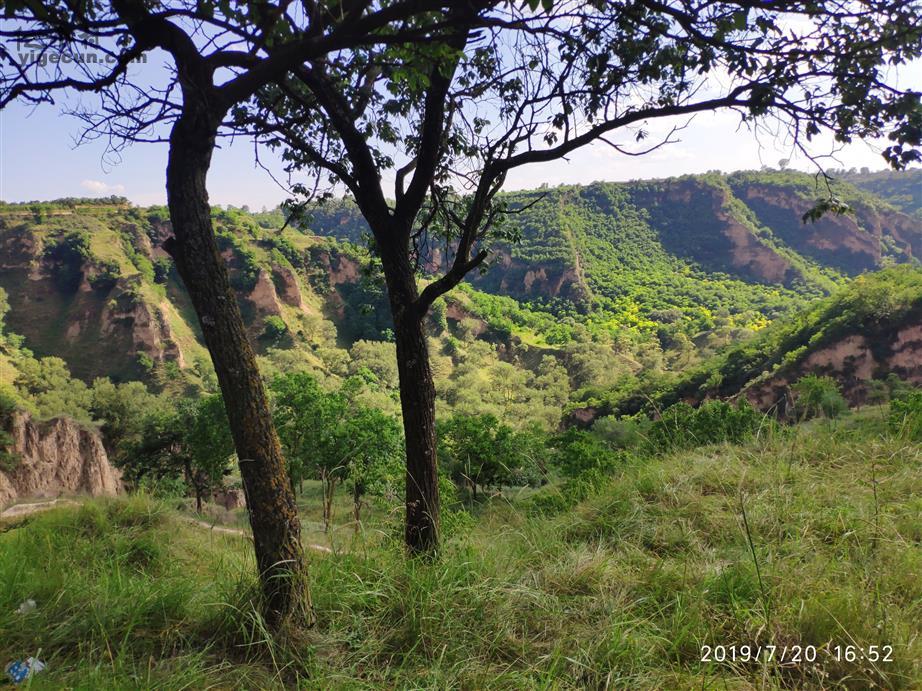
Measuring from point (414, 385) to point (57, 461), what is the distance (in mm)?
26980

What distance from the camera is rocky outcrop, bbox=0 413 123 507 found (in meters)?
20.6

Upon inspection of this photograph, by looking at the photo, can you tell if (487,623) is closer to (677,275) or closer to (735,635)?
(735,635)

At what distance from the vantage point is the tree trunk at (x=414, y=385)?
359 cm

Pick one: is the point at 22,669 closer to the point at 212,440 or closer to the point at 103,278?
the point at 212,440

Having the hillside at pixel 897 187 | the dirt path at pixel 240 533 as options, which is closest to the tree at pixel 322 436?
the dirt path at pixel 240 533

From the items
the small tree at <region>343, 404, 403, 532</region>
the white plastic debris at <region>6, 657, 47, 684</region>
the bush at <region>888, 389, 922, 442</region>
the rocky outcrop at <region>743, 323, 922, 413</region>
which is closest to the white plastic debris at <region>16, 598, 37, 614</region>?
the white plastic debris at <region>6, 657, 47, 684</region>

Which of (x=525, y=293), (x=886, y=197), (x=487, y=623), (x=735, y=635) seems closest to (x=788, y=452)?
(x=735, y=635)

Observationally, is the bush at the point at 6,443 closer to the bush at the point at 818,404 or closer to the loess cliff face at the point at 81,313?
the bush at the point at 818,404

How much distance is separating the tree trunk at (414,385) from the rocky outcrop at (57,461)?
21.7 m

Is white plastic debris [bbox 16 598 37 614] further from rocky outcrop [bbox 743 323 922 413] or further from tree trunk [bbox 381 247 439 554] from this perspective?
rocky outcrop [bbox 743 323 922 413]

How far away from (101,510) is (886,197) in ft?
450

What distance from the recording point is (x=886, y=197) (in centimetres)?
10300

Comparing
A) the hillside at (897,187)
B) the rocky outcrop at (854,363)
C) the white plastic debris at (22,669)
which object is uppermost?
the hillside at (897,187)

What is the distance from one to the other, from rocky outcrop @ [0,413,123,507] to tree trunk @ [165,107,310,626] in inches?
878
